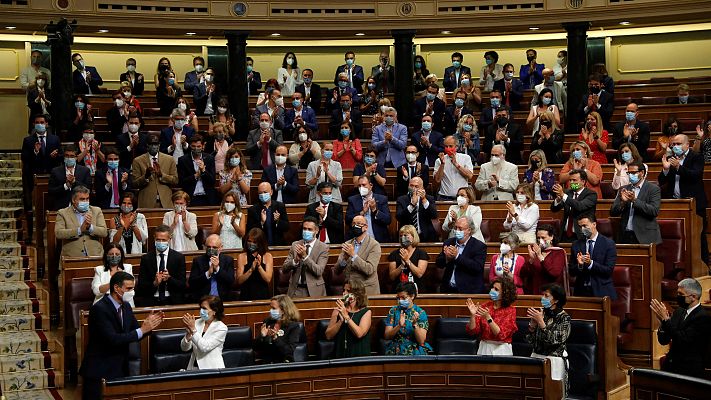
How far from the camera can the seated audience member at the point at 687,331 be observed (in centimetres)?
834

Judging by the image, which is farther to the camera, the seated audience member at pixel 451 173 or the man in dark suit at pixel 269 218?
the seated audience member at pixel 451 173

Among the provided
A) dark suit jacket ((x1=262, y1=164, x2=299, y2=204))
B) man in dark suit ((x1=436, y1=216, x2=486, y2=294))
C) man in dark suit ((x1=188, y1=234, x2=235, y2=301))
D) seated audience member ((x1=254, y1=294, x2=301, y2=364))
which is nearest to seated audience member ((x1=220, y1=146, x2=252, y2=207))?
dark suit jacket ((x1=262, y1=164, x2=299, y2=204))

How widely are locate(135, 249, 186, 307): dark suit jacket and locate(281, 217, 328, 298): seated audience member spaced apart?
37.1 inches

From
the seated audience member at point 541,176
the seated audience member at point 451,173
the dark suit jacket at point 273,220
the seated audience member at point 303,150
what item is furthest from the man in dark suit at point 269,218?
the seated audience member at point 541,176

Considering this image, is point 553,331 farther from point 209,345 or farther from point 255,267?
point 255,267

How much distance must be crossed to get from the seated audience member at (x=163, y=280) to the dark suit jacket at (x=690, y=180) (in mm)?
4840

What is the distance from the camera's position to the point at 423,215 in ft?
37.4

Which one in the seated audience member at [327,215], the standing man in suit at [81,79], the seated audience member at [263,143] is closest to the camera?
the seated audience member at [327,215]

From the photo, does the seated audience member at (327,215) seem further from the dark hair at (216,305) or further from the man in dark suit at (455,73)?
the man in dark suit at (455,73)

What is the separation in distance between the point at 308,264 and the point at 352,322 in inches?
52.5

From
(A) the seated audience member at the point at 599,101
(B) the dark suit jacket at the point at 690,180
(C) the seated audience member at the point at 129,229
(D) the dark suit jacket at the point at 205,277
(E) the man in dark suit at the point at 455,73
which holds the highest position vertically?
(E) the man in dark suit at the point at 455,73

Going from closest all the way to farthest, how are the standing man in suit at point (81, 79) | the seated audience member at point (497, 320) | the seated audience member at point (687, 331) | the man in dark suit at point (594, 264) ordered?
the seated audience member at point (687, 331) < the seated audience member at point (497, 320) < the man in dark suit at point (594, 264) < the standing man in suit at point (81, 79)

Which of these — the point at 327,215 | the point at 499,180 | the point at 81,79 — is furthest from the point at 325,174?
the point at 81,79

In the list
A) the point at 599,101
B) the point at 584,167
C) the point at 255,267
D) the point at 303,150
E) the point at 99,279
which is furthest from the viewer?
the point at 599,101
